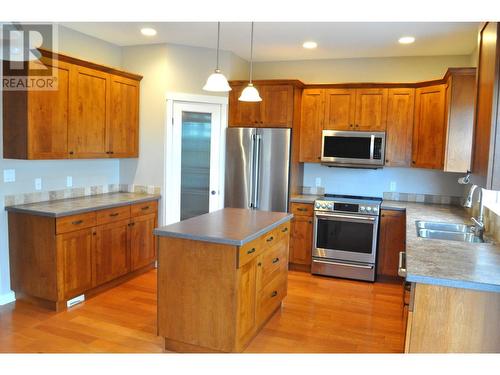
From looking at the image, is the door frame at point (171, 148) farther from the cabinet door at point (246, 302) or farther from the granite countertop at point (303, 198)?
the cabinet door at point (246, 302)

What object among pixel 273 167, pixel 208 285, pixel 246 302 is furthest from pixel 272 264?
pixel 273 167

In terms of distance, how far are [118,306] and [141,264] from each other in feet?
2.89

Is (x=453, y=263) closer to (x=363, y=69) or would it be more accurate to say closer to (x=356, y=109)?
(x=356, y=109)

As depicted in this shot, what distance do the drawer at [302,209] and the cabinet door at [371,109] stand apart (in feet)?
3.78

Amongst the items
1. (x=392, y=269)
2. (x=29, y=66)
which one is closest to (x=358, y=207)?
(x=392, y=269)

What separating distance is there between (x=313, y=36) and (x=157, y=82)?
6.27 feet

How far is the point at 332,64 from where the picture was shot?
5270mm

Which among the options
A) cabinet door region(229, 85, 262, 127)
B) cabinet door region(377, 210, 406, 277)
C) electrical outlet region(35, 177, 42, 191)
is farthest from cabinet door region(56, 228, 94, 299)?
cabinet door region(377, 210, 406, 277)

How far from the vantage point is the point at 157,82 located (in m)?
4.76

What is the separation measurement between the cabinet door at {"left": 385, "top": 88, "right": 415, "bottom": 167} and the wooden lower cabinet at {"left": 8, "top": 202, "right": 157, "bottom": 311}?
323 centimetres

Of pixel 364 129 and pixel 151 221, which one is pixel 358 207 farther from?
pixel 151 221

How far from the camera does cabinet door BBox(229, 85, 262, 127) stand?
5.01 meters

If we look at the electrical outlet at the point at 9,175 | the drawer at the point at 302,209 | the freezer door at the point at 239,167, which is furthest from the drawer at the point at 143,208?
the drawer at the point at 302,209

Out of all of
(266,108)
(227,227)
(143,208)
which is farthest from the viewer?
(266,108)
